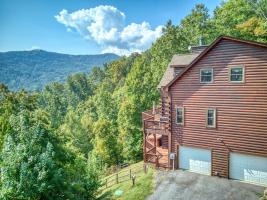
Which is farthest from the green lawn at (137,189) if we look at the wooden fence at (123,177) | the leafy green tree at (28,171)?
the leafy green tree at (28,171)

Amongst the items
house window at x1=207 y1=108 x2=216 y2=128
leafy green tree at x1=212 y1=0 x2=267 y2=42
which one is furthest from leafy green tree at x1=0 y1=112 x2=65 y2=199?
leafy green tree at x1=212 y1=0 x2=267 y2=42

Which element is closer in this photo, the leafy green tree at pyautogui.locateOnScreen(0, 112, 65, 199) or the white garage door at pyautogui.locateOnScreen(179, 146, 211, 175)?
the leafy green tree at pyautogui.locateOnScreen(0, 112, 65, 199)

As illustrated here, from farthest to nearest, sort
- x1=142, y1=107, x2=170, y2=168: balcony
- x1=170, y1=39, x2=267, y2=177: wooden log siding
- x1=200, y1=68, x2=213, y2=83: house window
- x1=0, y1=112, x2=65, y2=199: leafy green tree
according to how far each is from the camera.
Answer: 1. x1=142, y1=107, x2=170, y2=168: balcony
2. x1=200, y1=68, x2=213, y2=83: house window
3. x1=170, y1=39, x2=267, y2=177: wooden log siding
4. x1=0, y1=112, x2=65, y2=199: leafy green tree

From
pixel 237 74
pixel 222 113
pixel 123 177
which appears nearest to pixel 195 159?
pixel 222 113

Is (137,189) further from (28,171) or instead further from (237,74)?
(237,74)

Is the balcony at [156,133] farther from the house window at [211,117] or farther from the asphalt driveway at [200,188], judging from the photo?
the house window at [211,117]

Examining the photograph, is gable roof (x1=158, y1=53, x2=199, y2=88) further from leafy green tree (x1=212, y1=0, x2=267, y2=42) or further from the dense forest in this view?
leafy green tree (x1=212, y1=0, x2=267, y2=42)
